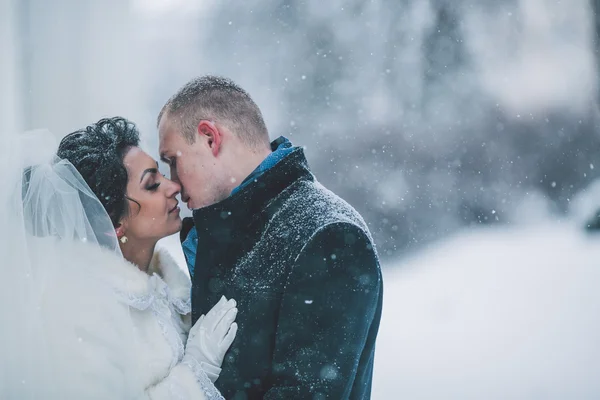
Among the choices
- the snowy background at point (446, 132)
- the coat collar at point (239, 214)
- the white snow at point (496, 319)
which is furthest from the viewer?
the snowy background at point (446, 132)

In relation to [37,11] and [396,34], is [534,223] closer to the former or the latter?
[396,34]

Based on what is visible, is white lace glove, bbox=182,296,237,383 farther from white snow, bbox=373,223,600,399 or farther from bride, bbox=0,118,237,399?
white snow, bbox=373,223,600,399

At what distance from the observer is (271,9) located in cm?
538

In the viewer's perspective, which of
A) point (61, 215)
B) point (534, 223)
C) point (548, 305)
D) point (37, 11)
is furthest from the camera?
point (534, 223)

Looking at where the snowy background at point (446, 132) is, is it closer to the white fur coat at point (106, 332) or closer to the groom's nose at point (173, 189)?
the groom's nose at point (173, 189)

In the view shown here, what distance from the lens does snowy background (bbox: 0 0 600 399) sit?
502 cm

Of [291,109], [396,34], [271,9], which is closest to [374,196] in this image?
[291,109]

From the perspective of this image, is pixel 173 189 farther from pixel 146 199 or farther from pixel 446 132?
pixel 446 132

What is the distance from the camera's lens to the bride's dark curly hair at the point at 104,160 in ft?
4.63

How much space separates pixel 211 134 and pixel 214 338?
455mm

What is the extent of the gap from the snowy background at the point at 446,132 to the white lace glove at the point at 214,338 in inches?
147

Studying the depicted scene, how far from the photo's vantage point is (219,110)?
52.6 inches

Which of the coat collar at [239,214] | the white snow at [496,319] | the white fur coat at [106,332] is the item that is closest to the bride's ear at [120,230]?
the white fur coat at [106,332]

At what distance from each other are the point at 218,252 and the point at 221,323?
15 cm
